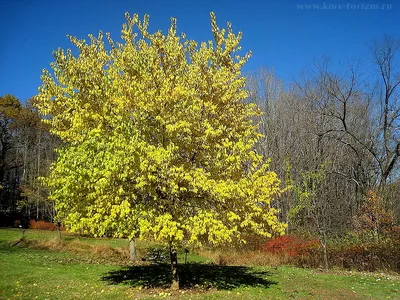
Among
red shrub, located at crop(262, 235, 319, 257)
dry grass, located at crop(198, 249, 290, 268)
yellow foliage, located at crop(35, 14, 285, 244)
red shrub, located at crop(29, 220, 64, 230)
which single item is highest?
yellow foliage, located at crop(35, 14, 285, 244)

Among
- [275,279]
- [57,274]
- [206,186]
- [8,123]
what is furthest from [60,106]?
[8,123]

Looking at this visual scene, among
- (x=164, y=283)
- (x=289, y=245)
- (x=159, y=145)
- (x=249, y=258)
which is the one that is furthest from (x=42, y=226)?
(x=159, y=145)

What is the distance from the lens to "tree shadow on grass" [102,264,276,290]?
11516mm

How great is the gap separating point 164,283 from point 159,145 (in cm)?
536

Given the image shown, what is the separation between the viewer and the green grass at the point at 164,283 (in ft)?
33.3

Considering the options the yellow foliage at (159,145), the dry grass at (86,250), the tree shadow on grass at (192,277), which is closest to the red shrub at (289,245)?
the tree shadow on grass at (192,277)

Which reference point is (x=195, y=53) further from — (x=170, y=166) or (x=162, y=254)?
(x=162, y=254)

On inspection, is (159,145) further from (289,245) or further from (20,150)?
(20,150)

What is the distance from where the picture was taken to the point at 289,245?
66.9 ft

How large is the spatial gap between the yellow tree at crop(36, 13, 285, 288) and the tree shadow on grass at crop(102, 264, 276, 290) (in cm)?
178

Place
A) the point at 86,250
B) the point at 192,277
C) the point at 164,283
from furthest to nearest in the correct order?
the point at 86,250, the point at 192,277, the point at 164,283

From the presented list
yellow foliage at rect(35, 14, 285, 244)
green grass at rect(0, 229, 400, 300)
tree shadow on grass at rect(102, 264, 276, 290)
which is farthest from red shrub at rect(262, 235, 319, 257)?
yellow foliage at rect(35, 14, 285, 244)

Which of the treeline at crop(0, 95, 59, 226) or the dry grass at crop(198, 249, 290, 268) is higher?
the treeline at crop(0, 95, 59, 226)

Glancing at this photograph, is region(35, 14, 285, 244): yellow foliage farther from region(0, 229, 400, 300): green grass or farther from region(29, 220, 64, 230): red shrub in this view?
region(29, 220, 64, 230): red shrub
